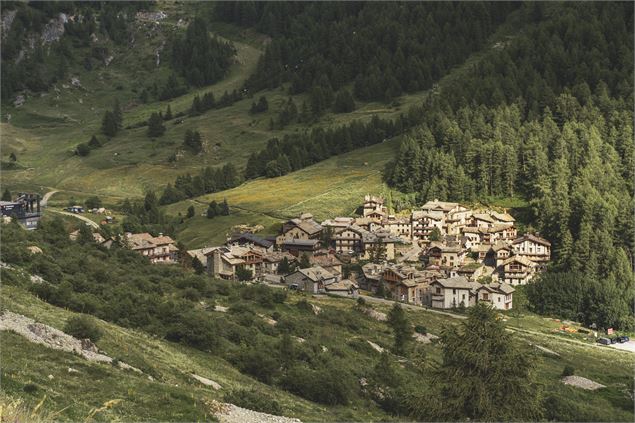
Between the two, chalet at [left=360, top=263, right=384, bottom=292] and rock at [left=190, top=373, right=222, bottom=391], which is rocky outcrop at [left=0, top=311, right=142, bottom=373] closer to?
rock at [left=190, top=373, right=222, bottom=391]

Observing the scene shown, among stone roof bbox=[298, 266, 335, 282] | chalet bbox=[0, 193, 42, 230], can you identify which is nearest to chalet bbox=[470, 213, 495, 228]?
stone roof bbox=[298, 266, 335, 282]

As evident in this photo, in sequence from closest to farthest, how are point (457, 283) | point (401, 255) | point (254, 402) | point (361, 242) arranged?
point (254, 402) < point (457, 283) < point (361, 242) < point (401, 255)

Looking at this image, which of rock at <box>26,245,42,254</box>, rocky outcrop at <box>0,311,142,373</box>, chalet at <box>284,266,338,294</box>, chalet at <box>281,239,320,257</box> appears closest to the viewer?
rocky outcrop at <box>0,311,142,373</box>

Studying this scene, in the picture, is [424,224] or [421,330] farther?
[424,224]

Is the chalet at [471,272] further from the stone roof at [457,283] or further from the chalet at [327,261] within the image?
the chalet at [327,261]

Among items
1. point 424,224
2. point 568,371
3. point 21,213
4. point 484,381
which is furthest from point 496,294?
point 21,213

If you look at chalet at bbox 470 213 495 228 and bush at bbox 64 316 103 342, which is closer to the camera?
bush at bbox 64 316 103 342

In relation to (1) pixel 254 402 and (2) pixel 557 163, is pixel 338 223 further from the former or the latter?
(1) pixel 254 402
